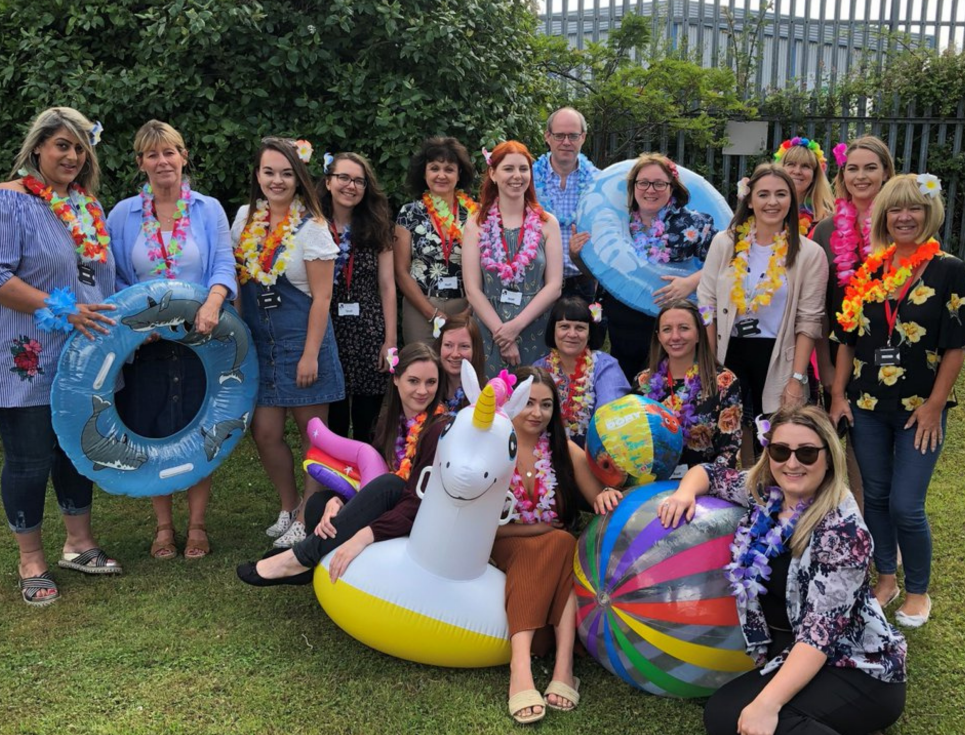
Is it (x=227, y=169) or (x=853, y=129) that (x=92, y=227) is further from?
(x=853, y=129)

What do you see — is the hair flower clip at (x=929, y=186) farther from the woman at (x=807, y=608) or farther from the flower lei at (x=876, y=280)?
the woman at (x=807, y=608)

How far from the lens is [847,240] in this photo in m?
4.12

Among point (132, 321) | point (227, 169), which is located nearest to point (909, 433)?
point (132, 321)

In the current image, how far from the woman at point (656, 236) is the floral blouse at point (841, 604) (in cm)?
186

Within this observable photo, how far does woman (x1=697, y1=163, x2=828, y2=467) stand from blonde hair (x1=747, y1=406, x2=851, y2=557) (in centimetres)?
107

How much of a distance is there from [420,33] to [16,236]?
2680 mm

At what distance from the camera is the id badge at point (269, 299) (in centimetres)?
434

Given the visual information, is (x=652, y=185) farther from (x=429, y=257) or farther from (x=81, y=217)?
(x=81, y=217)

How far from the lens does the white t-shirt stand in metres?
4.24

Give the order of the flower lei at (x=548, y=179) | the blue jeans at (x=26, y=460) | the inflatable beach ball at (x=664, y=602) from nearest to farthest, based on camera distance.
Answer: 1. the inflatable beach ball at (x=664, y=602)
2. the blue jeans at (x=26, y=460)
3. the flower lei at (x=548, y=179)

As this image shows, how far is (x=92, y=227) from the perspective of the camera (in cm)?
395

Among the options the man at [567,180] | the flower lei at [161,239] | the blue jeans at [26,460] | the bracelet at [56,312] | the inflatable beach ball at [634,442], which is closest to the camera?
the inflatable beach ball at [634,442]

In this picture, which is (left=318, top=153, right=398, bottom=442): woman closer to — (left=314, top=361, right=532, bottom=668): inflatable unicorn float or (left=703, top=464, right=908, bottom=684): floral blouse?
(left=314, top=361, right=532, bottom=668): inflatable unicorn float

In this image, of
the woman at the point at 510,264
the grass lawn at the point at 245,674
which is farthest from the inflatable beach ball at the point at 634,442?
the woman at the point at 510,264
